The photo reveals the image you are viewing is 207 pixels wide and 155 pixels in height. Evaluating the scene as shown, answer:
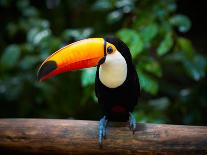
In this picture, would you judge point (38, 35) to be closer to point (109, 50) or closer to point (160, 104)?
point (160, 104)

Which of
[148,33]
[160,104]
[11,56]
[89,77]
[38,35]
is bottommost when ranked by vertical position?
[89,77]

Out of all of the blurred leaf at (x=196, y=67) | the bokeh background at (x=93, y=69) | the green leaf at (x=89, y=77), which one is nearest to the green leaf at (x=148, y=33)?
the bokeh background at (x=93, y=69)

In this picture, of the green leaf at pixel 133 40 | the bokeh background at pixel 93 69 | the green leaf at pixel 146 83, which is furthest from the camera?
the bokeh background at pixel 93 69

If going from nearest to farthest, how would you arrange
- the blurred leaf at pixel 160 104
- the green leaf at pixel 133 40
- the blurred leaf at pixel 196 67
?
the green leaf at pixel 133 40 < the blurred leaf at pixel 196 67 < the blurred leaf at pixel 160 104

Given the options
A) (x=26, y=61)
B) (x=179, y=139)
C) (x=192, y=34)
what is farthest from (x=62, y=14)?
(x=179, y=139)

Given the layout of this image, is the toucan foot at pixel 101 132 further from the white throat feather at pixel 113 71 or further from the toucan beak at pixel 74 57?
the toucan beak at pixel 74 57

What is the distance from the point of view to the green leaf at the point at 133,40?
234 centimetres

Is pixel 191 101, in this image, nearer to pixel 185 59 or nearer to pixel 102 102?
pixel 185 59

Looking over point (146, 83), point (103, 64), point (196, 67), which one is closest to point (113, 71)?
point (103, 64)

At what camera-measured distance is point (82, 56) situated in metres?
1.82

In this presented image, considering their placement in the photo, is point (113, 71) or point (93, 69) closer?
point (113, 71)

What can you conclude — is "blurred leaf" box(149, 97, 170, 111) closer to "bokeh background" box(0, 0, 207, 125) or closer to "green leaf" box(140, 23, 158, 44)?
"bokeh background" box(0, 0, 207, 125)

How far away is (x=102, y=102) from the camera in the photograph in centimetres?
203

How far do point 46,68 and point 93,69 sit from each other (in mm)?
635
